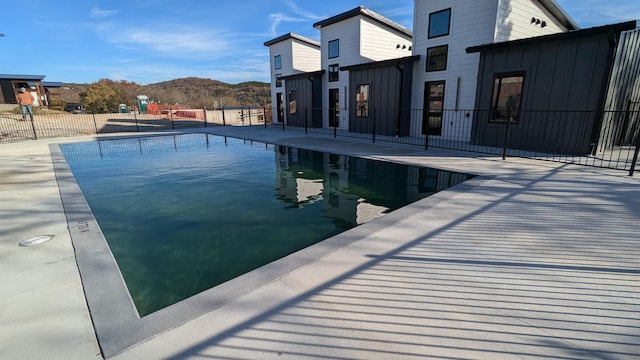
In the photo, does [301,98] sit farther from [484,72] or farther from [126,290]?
[126,290]

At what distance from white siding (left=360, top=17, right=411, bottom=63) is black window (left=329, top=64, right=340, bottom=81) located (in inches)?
63.0

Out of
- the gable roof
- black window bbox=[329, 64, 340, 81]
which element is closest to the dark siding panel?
black window bbox=[329, 64, 340, 81]

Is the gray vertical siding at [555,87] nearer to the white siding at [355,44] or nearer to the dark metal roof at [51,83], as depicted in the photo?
the white siding at [355,44]

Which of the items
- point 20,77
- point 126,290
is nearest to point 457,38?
point 126,290

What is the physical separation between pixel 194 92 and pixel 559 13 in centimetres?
5815

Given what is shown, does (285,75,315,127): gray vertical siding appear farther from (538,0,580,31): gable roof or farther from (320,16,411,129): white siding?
(538,0,580,31): gable roof

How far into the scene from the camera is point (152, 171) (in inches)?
263

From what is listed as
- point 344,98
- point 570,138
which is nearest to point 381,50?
point 344,98

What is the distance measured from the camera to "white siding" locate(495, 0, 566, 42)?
8.62 meters

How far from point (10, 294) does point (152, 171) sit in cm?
490

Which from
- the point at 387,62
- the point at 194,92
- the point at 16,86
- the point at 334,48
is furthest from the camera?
the point at 194,92

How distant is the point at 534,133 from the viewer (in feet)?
25.5

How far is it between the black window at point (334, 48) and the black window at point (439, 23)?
5.25 m

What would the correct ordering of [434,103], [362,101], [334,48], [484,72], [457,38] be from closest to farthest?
Result: [484,72] < [457,38] < [434,103] < [362,101] < [334,48]
